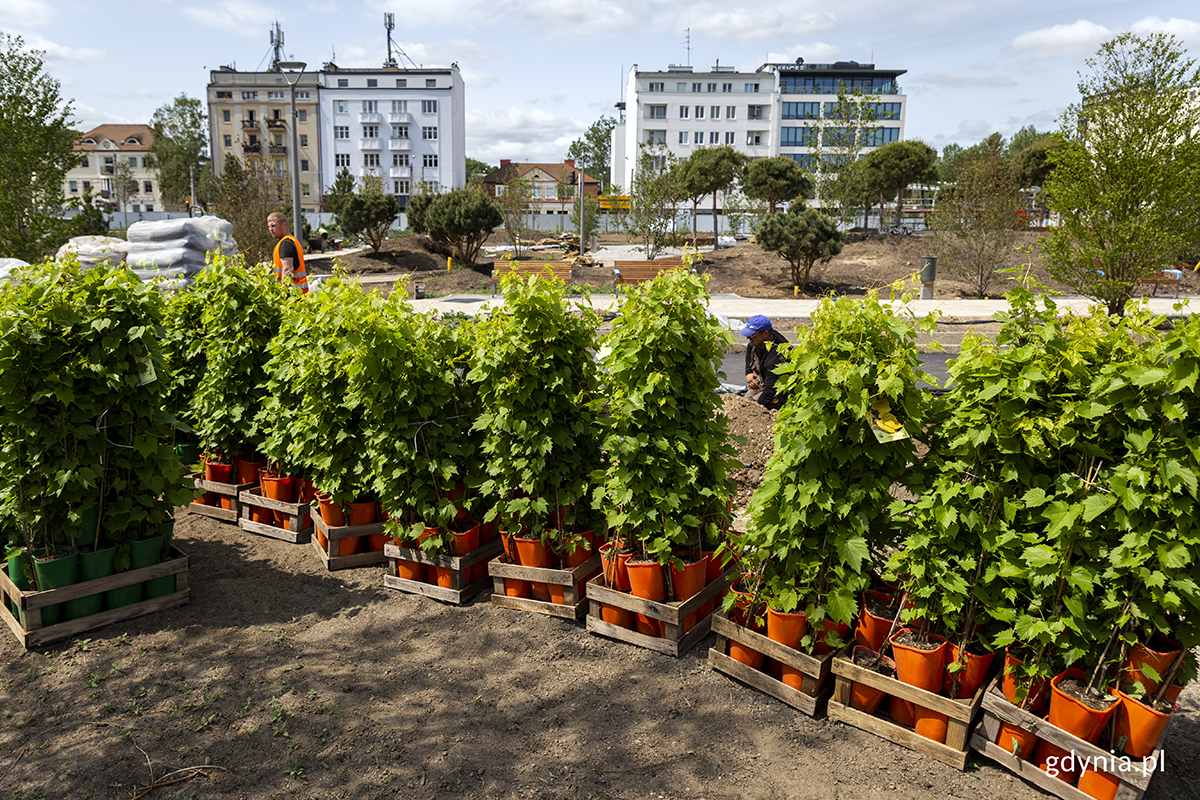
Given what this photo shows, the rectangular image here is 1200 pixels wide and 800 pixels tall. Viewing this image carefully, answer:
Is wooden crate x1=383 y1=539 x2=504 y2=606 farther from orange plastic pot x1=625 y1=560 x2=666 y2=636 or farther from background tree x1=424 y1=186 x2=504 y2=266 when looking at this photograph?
background tree x1=424 y1=186 x2=504 y2=266

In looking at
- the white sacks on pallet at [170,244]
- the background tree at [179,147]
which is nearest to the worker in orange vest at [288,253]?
the white sacks on pallet at [170,244]

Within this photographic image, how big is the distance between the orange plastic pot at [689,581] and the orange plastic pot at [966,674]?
137 cm

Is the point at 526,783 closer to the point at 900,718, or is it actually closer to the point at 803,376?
the point at 900,718

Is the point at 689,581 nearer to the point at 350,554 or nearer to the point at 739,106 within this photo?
the point at 350,554

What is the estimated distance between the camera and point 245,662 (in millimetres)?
4207

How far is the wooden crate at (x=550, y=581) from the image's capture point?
182 inches

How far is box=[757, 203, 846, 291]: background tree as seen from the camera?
24.9 m

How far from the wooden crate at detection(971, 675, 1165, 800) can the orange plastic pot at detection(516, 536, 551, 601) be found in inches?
99.7

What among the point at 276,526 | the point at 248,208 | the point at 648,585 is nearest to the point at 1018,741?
the point at 648,585

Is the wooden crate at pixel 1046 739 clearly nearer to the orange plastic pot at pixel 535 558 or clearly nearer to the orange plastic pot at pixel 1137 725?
the orange plastic pot at pixel 1137 725

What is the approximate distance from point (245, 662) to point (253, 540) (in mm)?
2097

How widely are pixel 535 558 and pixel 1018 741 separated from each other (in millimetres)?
2771

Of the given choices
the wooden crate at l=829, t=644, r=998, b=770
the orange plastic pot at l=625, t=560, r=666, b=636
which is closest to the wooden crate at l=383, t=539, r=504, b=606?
the orange plastic pot at l=625, t=560, r=666, b=636

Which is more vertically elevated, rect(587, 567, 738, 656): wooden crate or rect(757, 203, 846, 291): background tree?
rect(757, 203, 846, 291): background tree
